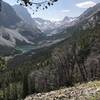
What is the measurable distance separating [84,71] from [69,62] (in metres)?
24.5

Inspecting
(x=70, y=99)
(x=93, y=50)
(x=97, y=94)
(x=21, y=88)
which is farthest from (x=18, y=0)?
(x=21, y=88)

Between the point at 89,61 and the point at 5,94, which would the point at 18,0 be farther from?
the point at 5,94

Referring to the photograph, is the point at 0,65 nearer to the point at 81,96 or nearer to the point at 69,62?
the point at 81,96

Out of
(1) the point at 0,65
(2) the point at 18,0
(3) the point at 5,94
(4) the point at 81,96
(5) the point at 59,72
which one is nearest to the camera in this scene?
(2) the point at 18,0

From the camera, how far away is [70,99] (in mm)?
28297

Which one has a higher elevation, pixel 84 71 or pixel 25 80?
pixel 84 71

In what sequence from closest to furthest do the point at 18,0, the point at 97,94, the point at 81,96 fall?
1. the point at 18,0
2. the point at 97,94
3. the point at 81,96

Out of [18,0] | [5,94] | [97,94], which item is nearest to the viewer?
[18,0]

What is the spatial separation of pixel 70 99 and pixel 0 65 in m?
6.96

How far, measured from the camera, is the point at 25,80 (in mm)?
171625

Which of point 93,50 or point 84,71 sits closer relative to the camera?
point 84,71

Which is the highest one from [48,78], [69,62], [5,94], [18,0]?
[18,0]

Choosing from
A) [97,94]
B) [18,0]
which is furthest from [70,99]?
[18,0]

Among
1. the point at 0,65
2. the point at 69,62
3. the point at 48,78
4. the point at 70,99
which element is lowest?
the point at 48,78
